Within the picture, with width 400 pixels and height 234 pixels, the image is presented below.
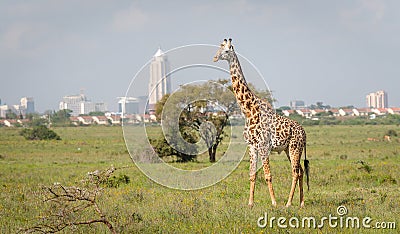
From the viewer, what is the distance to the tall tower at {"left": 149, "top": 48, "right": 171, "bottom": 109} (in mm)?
14895

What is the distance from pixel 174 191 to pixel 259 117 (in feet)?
13.6

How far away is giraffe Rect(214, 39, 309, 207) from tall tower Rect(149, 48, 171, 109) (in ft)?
8.10

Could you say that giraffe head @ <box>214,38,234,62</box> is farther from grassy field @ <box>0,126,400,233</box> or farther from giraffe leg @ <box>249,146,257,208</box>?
grassy field @ <box>0,126,400,233</box>

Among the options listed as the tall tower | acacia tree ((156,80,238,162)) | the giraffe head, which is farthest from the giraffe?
acacia tree ((156,80,238,162))

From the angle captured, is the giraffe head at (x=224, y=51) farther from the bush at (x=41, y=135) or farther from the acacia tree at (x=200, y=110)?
the bush at (x=41, y=135)

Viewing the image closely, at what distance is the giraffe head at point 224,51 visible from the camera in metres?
12.6

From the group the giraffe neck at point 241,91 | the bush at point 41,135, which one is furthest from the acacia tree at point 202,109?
the bush at point 41,135

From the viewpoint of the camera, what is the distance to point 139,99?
15055 millimetres

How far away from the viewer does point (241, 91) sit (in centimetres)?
1281

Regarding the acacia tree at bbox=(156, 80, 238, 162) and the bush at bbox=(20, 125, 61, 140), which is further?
the bush at bbox=(20, 125, 61, 140)

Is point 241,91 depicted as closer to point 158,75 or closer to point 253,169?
point 253,169

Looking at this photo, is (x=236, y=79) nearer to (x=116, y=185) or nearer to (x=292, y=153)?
(x=292, y=153)

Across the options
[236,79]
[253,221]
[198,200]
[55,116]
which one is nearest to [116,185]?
[198,200]

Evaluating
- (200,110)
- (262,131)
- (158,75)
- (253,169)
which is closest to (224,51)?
(262,131)
